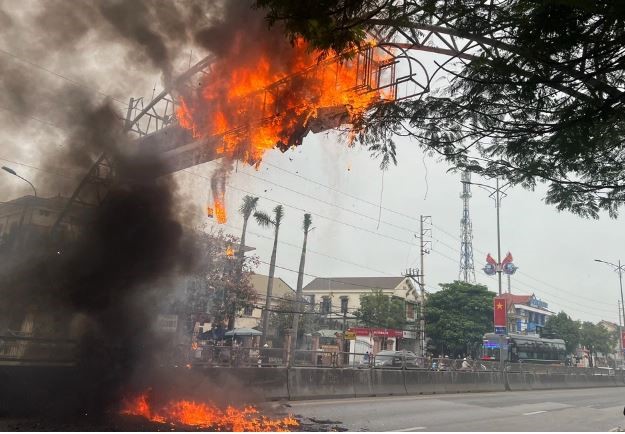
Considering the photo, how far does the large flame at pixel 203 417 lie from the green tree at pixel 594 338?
64996 mm

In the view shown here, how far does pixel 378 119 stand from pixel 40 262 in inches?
279

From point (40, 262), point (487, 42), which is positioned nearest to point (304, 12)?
point (487, 42)

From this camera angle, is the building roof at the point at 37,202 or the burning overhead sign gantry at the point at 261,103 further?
the building roof at the point at 37,202

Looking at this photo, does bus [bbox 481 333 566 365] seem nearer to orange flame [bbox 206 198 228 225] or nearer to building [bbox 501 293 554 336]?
building [bbox 501 293 554 336]

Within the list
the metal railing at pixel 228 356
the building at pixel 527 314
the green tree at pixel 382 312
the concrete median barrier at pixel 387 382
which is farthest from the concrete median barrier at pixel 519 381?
the building at pixel 527 314

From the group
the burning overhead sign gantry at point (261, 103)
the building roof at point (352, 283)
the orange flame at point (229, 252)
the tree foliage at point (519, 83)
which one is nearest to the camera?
the tree foliage at point (519, 83)

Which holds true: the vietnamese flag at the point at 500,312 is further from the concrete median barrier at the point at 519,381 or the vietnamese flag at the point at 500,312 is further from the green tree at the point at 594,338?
the green tree at the point at 594,338

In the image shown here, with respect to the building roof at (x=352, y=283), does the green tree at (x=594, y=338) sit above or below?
below

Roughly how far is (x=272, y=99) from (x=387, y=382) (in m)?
11.8

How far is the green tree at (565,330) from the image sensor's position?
59.0 metres

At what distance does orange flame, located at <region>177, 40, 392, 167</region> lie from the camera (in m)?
6.96

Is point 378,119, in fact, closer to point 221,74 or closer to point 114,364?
point 221,74

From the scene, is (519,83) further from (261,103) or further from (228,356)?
(228,356)

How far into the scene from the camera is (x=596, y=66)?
12.8 feet
